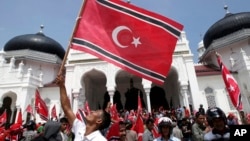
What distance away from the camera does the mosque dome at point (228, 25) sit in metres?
22.4

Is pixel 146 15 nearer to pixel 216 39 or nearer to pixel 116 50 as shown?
pixel 116 50

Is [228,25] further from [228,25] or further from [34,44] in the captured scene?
[34,44]

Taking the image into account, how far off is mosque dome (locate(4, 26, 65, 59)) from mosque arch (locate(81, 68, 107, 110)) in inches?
302

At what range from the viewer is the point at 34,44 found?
25.0 meters

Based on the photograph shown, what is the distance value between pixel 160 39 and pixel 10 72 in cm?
2068

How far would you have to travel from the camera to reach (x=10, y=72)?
827 inches

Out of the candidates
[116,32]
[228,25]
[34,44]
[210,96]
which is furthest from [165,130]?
[34,44]

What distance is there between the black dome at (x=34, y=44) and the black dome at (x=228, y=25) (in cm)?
1796

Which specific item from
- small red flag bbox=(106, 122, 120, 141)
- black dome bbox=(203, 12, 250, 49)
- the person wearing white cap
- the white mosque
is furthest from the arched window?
the person wearing white cap

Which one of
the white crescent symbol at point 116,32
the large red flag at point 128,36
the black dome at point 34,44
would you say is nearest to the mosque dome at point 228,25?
the black dome at point 34,44

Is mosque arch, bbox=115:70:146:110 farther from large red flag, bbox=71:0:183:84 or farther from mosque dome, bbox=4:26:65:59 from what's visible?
large red flag, bbox=71:0:183:84

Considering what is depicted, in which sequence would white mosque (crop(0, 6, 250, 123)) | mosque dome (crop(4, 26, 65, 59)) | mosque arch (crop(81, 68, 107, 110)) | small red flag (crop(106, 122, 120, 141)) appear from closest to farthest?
1. small red flag (crop(106, 122, 120, 141))
2. white mosque (crop(0, 6, 250, 123))
3. mosque arch (crop(81, 68, 107, 110))
4. mosque dome (crop(4, 26, 65, 59))

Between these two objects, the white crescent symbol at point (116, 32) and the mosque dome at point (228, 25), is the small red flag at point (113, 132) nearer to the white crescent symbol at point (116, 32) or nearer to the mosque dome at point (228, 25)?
the white crescent symbol at point (116, 32)

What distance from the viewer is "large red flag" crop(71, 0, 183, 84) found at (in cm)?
382
